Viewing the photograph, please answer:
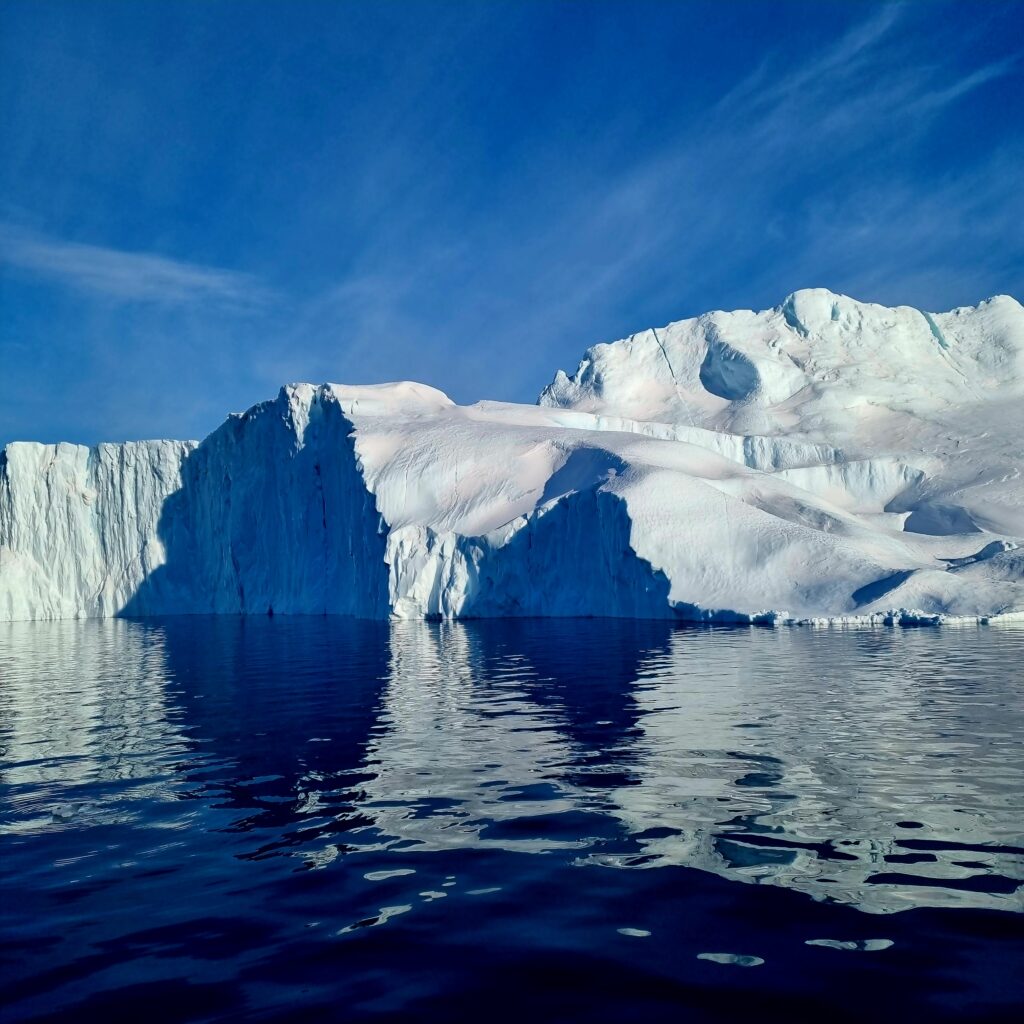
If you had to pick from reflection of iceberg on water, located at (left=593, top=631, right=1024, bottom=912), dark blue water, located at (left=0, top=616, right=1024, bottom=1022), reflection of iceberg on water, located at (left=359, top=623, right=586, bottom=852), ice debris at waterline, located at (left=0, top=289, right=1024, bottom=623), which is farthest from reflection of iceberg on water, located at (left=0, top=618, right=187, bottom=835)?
ice debris at waterline, located at (left=0, top=289, right=1024, bottom=623)

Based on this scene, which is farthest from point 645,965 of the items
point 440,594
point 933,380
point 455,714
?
point 933,380

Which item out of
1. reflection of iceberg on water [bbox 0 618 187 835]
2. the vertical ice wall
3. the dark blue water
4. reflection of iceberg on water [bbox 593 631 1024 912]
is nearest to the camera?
the dark blue water

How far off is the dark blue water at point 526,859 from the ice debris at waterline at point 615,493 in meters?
20.5

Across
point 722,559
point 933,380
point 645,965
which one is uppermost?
point 933,380

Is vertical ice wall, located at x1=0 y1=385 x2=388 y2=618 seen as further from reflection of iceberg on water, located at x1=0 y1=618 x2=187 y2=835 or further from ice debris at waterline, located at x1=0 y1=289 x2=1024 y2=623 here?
reflection of iceberg on water, located at x1=0 y1=618 x2=187 y2=835

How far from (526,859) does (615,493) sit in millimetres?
31913

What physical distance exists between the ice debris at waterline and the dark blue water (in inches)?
808

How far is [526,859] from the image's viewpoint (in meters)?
6.54

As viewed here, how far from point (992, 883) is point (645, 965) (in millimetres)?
2595

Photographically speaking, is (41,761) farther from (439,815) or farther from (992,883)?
(992,883)

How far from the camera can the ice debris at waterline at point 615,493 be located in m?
35.2

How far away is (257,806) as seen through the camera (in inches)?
331

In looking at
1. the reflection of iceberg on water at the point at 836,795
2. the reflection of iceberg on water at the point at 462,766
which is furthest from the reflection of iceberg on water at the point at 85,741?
the reflection of iceberg on water at the point at 836,795

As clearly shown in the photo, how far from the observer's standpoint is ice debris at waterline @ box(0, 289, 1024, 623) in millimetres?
35156
